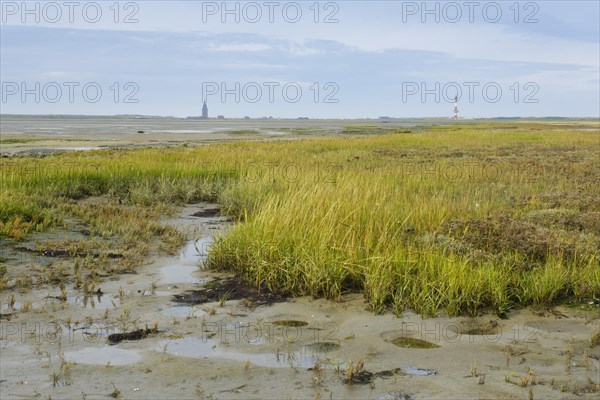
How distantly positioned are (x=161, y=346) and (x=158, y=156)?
52.6 ft

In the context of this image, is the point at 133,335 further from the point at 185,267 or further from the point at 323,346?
the point at 185,267

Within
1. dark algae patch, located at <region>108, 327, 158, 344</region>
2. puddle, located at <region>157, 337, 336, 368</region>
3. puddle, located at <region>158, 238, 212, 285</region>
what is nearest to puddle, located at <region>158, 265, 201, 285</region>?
puddle, located at <region>158, 238, 212, 285</region>

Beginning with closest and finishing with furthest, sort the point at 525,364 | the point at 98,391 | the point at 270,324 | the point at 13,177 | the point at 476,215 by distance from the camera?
the point at 98,391 → the point at 525,364 → the point at 270,324 → the point at 476,215 → the point at 13,177

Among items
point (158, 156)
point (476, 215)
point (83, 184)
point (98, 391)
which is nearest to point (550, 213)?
point (476, 215)

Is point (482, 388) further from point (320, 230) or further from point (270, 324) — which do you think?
point (320, 230)

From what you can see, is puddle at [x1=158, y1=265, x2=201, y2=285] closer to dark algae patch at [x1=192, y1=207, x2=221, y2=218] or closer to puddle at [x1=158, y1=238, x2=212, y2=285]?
puddle at [x1=158, y1=238, x2=212, y2=285]

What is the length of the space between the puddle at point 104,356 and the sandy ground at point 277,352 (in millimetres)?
13

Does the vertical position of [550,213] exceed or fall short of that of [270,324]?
it exceeds it

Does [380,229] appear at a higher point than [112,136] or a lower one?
lower

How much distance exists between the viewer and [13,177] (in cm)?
1380

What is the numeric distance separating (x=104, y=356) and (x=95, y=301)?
177 cm

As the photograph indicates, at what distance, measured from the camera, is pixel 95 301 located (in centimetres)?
688

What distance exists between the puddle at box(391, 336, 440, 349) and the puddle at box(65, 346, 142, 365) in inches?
85.6

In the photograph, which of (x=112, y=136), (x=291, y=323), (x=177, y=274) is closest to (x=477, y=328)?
(x=291, y=323)
